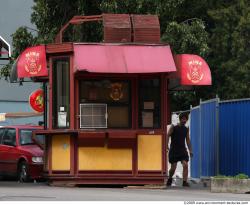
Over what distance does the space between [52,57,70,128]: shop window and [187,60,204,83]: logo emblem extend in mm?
2670

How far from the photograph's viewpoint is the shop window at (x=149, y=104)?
725 inches

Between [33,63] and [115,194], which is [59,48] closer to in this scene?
[33,63]

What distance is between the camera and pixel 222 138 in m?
21.0

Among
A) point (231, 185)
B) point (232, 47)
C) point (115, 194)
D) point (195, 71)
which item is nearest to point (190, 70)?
point (195, 71)

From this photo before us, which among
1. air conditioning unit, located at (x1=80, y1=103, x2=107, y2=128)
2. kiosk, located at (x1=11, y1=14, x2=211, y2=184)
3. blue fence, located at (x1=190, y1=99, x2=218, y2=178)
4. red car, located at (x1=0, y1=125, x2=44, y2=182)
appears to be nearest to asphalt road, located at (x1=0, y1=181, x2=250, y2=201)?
kiosk, located at (x1=11, y1=14, x2=211, y2=184)

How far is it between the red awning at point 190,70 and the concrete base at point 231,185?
2.40 m

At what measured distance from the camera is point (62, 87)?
18.5 metres

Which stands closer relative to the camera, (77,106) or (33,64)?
(77,106)

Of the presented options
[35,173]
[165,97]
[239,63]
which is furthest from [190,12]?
[165,97]

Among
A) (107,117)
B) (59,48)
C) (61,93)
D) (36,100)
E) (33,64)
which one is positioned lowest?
(107,117)

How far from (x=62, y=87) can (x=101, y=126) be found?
121 cm

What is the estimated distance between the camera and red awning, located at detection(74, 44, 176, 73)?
1766cm

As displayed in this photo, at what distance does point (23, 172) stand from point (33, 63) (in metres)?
4.76

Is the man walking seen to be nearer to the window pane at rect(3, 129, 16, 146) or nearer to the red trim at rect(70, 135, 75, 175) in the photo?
the red trim at rect(70, 135, 75, 175)
